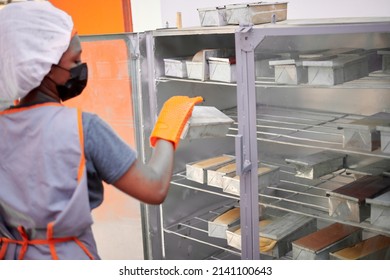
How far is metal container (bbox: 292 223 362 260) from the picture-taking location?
2.34m

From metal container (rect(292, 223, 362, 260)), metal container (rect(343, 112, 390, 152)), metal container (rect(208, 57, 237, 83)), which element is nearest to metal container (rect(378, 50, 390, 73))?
metal container (rect(343, 112, 390, 152))

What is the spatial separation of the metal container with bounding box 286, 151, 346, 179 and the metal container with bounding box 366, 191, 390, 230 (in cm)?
30

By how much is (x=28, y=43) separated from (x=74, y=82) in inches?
7.5

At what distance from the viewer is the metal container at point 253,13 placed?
2.34 metres

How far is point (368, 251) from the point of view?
2309mm

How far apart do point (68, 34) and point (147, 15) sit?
3.34 meters

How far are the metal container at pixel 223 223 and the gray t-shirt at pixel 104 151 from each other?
1314 millimetres

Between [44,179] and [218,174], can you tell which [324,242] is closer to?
[218,174]

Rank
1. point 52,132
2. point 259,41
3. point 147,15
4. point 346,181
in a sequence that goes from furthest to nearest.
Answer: point 147,15 < point 346,181 < point 259,41 < point 52,132

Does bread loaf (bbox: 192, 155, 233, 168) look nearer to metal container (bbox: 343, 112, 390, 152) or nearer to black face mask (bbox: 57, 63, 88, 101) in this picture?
metal container (bbox: 343, 112, 390, 152)

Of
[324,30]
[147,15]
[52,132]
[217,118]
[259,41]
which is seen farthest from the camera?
[147,15]

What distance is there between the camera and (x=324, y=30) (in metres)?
1.95

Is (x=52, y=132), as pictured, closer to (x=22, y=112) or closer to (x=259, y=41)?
(x=22, y=112)
